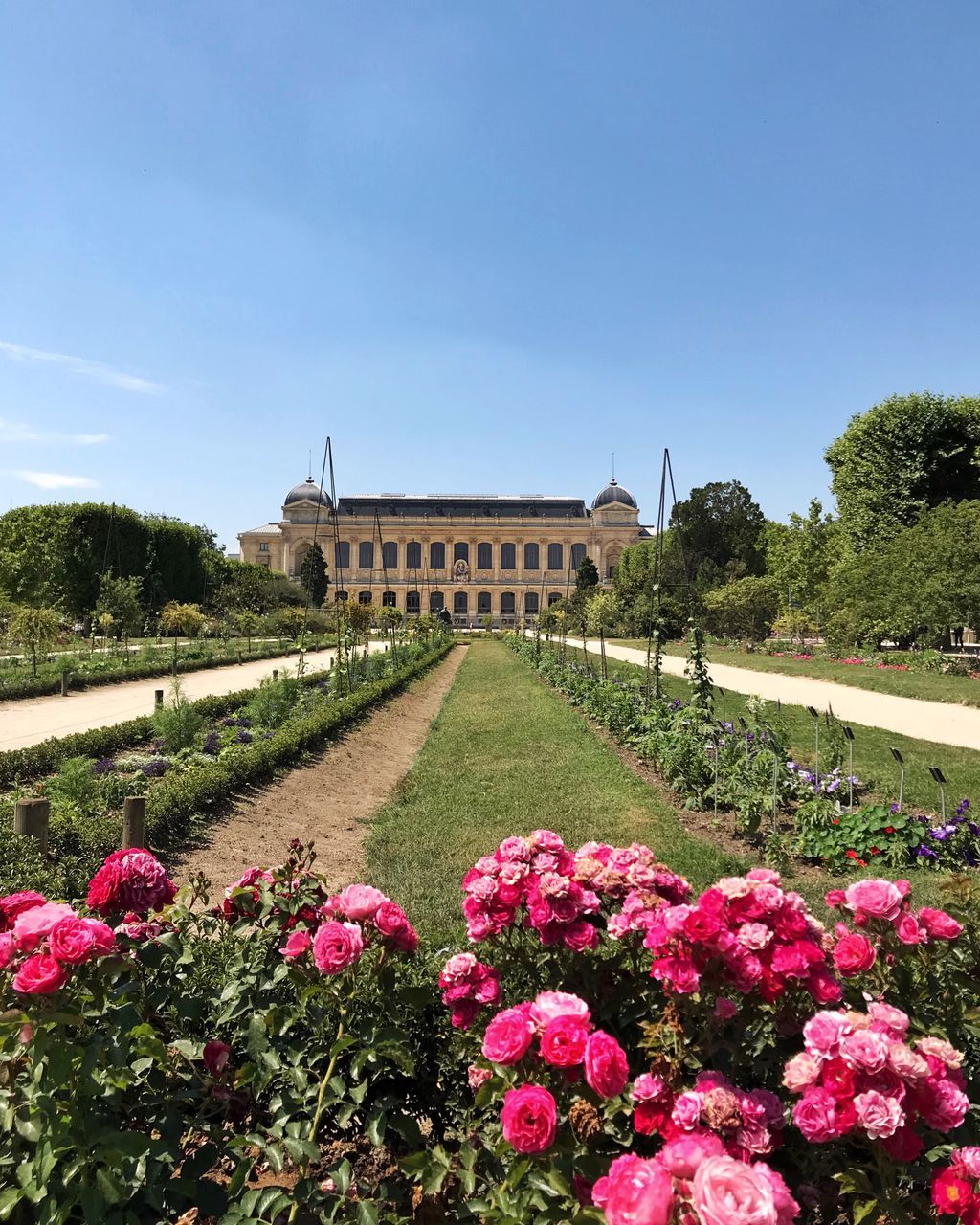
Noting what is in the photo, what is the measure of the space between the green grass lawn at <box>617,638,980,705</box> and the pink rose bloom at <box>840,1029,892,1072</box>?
13837 millimetres

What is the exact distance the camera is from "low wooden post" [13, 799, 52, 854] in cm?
432

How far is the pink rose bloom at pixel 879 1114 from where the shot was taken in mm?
1333

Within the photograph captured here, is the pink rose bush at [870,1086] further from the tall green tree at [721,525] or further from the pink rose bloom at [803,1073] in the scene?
the tall green tree at [721,525]

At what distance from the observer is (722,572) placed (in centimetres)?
5162

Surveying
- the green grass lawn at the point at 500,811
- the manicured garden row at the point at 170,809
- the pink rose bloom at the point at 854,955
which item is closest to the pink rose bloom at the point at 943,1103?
the pink rose bloom at the point at 854,955

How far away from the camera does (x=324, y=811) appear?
23.5ft

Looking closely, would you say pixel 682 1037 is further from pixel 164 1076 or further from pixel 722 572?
pixel 722 572

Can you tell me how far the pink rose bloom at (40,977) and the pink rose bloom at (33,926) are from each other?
54 millimetres

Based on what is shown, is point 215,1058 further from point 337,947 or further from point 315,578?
point 315,578

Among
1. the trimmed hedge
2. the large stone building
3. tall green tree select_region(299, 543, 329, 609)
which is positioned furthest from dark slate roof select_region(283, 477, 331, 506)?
the trimmed hedge

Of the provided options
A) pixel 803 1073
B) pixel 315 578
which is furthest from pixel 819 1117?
pixel 315 578

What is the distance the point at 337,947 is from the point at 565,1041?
26.2 inches

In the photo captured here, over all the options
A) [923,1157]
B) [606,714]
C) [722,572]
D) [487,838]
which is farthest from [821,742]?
[722,572]

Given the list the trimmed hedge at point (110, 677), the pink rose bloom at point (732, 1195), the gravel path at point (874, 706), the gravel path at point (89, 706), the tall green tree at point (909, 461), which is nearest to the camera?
the pink rose bloom at point (732, 1195)
